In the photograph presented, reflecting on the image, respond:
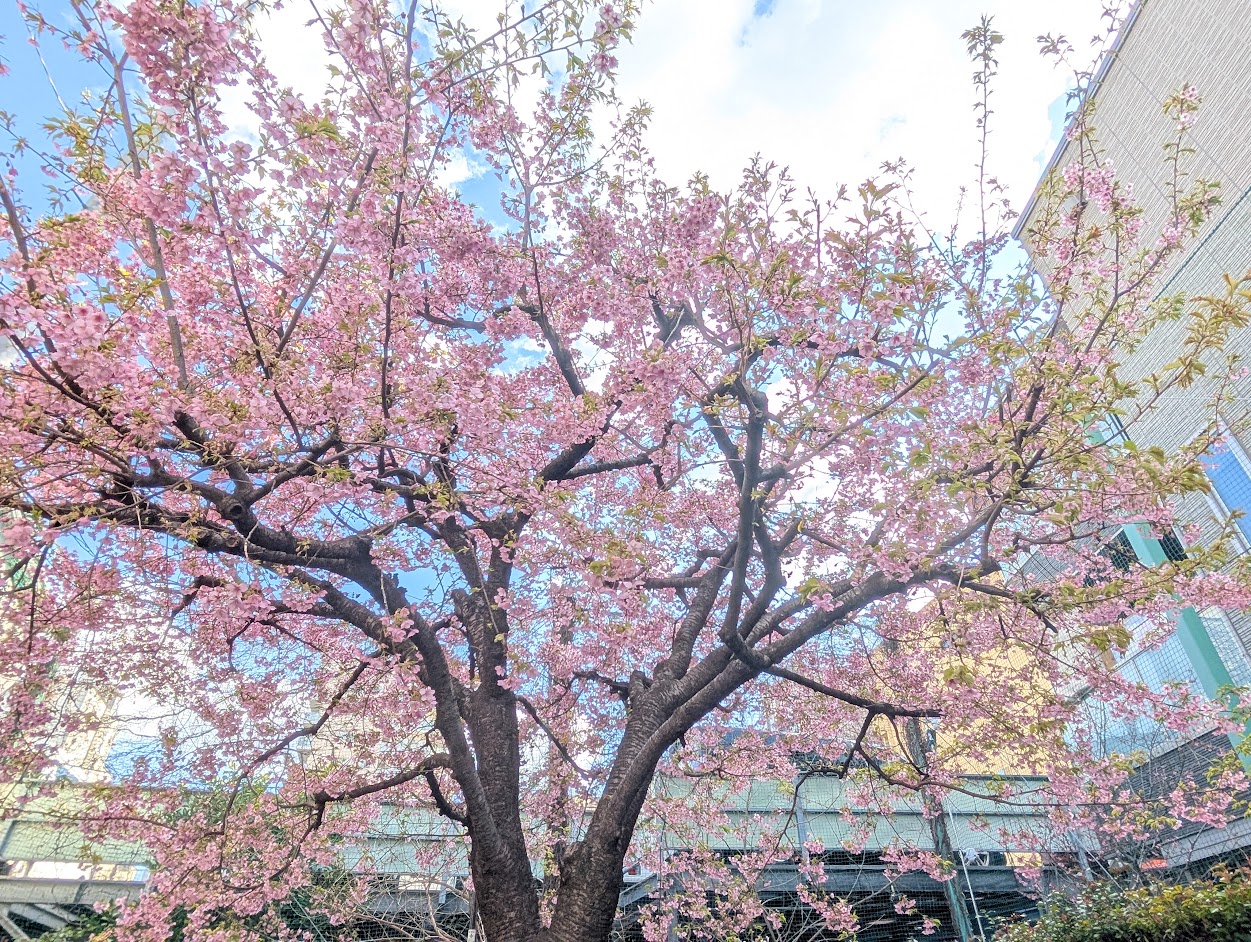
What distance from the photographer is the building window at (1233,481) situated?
7.12 m

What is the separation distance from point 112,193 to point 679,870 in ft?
25.6

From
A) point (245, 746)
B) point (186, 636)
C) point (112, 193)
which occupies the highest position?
point (112, 193)

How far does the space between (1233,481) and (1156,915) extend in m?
4.78

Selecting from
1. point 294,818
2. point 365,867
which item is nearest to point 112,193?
point 294,818

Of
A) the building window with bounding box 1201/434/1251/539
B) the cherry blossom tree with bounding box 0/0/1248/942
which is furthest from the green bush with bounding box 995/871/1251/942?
the building window with bounding box 1201/434/1251/539

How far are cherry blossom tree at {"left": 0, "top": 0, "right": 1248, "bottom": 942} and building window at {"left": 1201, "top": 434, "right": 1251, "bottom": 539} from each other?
2467mm

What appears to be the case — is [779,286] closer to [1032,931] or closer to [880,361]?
[880,361]

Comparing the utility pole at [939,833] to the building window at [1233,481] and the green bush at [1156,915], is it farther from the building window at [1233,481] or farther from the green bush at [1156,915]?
the building window at [1233,481]

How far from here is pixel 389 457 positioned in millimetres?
4418

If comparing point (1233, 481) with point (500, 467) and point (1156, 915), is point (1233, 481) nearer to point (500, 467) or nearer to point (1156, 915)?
point (1156, 915)

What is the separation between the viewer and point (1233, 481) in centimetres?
732

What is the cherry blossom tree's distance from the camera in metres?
3.14

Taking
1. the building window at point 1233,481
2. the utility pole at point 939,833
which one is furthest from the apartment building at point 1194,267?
the utility pole at point 939,833

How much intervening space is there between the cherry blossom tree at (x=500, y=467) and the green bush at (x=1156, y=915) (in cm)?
77
